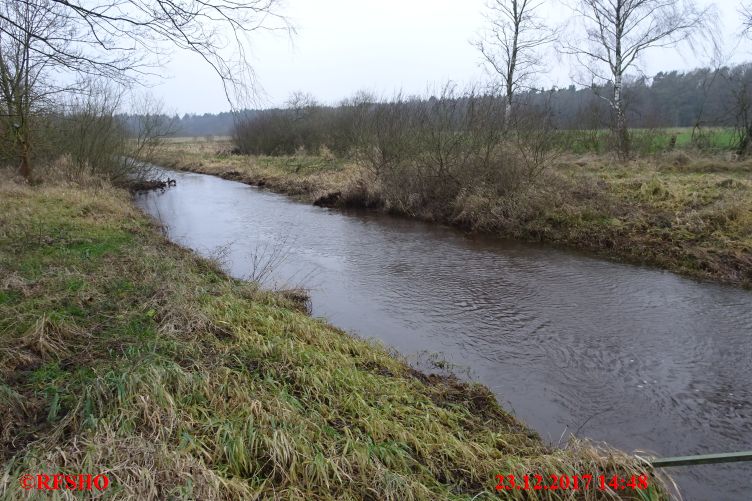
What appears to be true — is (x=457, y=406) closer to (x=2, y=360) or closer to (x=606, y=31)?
(x=2, y=360)

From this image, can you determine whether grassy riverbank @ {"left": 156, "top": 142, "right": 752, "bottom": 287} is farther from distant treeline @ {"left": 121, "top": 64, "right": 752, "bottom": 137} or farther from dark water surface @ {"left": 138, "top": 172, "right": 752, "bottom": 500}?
distant treeline @ {"left": 121, "top": 64, "right": 752, "bottom": 137}

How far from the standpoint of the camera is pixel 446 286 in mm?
9695

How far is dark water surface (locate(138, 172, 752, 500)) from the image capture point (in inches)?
202

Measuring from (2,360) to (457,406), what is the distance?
4.15m

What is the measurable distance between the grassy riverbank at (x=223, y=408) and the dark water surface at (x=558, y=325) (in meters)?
1.01

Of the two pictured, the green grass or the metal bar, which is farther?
the green grass

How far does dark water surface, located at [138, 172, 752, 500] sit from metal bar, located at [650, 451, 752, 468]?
102 millimetres

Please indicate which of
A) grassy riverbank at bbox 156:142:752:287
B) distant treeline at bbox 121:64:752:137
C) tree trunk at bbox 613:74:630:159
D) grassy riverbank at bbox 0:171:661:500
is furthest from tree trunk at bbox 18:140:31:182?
tree trunk at bbox 613:74:630:159

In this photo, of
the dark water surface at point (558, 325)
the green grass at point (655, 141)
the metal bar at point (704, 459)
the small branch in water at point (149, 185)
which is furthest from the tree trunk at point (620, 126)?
the small branch in water at point (149, 185)

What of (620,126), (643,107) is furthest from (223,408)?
(643,107)

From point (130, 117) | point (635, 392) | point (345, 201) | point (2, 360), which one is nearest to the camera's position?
point (2, 360)

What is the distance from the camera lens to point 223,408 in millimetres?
3918

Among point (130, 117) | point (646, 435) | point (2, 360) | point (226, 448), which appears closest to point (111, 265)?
point (2, 360)

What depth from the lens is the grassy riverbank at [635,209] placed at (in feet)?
34.7
